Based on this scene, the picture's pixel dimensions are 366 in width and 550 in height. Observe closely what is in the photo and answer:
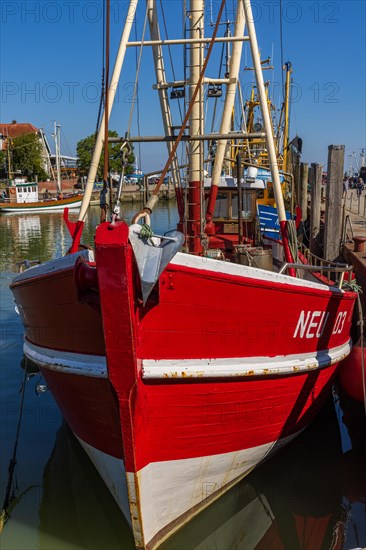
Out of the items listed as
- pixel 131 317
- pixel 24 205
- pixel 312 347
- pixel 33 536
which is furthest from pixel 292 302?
pixel 24 205

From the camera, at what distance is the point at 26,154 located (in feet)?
208

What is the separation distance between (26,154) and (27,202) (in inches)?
650

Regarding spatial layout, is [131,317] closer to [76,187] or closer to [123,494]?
[123,494]

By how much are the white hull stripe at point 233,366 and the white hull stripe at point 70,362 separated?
0.41m

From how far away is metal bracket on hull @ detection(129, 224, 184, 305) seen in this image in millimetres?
3818

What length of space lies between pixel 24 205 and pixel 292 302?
46.1 metres

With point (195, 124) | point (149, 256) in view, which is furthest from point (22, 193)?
point (149, 256)

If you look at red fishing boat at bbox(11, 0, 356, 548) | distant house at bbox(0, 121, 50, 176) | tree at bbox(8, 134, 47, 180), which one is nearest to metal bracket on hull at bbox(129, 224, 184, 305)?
red fishing boat at bbox(11, 0, 356, 548)

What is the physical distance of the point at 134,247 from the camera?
3807 millimetres

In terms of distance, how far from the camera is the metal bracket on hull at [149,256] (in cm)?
382

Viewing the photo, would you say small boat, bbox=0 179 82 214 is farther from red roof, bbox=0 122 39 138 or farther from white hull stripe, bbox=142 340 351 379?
white hull stripe, bbox=142 340 351 379

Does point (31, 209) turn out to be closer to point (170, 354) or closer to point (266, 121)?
point (266, 121)

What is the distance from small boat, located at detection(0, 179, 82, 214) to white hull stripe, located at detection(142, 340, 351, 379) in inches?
1788

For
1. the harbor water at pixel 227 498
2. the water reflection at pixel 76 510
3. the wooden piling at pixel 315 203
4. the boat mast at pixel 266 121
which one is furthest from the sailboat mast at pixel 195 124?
the wooden piling at pixel 315 203
